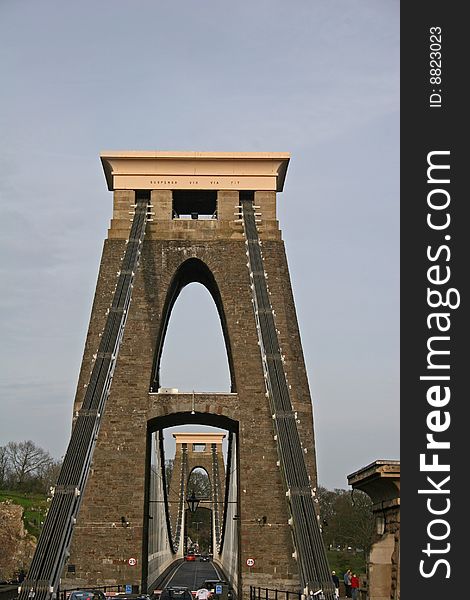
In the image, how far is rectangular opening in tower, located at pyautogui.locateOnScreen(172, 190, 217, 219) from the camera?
3619cm

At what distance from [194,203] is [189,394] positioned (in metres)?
9.12

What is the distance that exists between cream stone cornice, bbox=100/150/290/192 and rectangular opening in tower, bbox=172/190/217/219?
1.91ft

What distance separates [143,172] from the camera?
116ft

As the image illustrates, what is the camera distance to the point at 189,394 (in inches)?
1280

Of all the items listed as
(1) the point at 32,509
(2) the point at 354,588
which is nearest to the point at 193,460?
(1) the point at 32,509

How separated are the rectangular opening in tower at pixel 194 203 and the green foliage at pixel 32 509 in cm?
3033

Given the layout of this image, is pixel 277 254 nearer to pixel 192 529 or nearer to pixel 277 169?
pixel 277 169

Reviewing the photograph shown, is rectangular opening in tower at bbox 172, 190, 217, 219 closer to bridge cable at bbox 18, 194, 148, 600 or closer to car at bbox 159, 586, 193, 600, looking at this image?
bridge cable at bbox 18, 194, 148, 600

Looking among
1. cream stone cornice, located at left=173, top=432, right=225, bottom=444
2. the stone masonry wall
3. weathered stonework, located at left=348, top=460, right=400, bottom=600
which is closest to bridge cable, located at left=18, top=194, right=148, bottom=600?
the stone masonry wall

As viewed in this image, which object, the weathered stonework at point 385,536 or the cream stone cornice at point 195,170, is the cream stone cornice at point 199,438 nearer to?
the cream stone cornice at point 195,170

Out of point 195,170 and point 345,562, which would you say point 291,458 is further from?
point 345,562

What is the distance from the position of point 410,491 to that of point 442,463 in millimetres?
446

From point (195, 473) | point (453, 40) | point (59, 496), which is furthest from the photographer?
point (195, 473)

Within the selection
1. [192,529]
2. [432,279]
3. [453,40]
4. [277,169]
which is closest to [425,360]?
[432,279]
